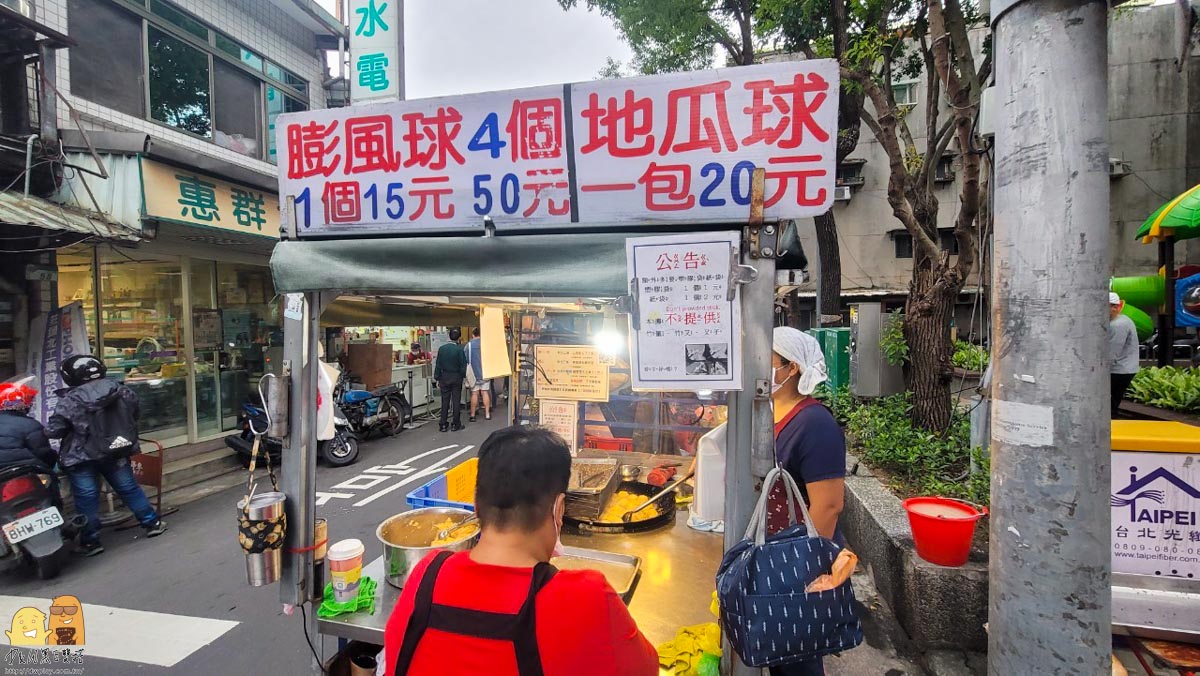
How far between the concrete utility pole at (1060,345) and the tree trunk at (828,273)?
31.7 feet

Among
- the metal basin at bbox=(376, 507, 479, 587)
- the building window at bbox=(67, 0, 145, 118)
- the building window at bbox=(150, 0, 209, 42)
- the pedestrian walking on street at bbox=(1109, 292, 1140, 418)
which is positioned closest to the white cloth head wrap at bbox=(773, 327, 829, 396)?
the metal basin at bbox=(376, 507, 479, 587)

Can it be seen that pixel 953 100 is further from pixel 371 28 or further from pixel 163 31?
pixel 163 31

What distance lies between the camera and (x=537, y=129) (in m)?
2.32

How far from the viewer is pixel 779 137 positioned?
2041 mm

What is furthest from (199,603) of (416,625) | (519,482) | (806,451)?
(806,451)

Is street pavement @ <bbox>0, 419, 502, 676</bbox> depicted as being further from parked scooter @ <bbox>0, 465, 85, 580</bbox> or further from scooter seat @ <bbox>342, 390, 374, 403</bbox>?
scooter seat @ <bbox>342, 390, 374, 403</bbox>

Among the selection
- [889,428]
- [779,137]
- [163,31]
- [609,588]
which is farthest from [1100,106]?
[163,31]

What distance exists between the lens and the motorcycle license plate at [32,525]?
497 cm

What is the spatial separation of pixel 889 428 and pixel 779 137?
18.6ft

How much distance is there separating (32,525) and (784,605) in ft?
22.3

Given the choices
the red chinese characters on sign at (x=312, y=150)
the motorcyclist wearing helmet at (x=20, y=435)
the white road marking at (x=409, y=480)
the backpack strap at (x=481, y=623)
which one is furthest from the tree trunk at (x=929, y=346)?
the motorcyclist wearing helmet at (x=20, y=435)

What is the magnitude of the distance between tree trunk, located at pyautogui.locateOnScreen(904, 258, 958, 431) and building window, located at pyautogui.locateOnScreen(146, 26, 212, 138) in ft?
37.6

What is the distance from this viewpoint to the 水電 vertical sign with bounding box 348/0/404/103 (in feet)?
10.8

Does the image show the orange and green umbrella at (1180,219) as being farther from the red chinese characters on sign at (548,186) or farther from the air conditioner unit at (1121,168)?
the air conditioner unit at (1121,168)
